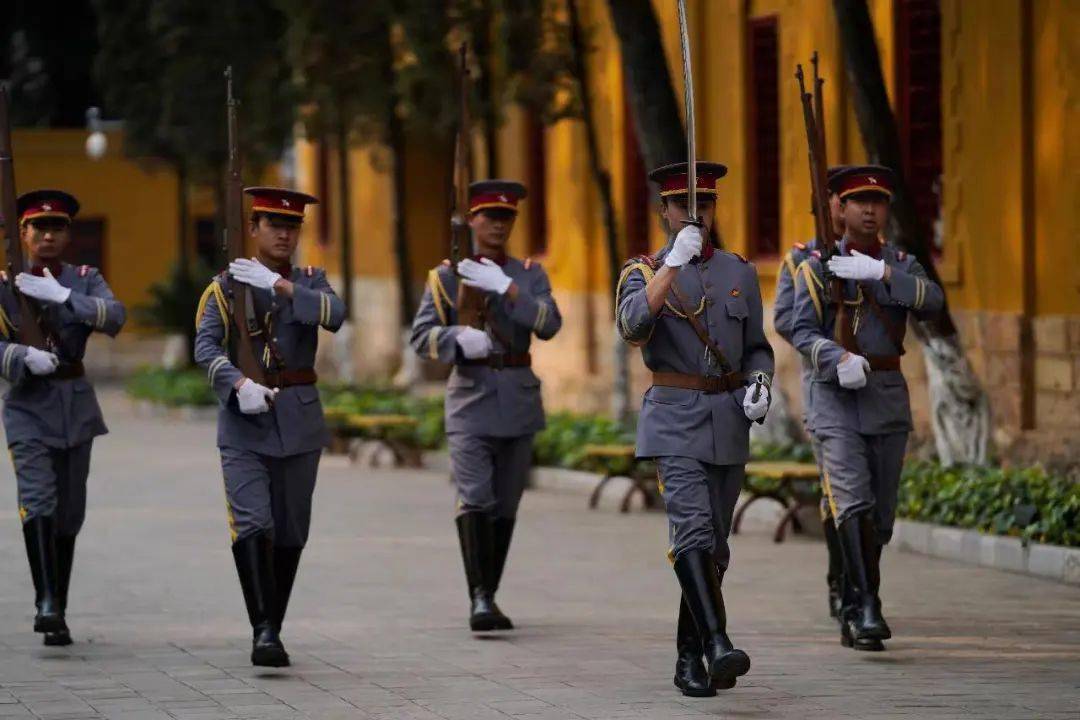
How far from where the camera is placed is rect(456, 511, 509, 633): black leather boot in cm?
1130

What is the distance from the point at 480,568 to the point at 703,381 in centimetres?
233

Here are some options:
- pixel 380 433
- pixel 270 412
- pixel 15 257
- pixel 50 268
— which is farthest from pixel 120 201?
pixel 270 412

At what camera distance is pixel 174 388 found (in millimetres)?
32156

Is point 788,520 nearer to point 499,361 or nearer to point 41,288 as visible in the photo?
point 499,361

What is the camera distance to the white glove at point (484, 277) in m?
11.4

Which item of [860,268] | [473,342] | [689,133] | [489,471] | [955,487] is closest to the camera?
[689,133]

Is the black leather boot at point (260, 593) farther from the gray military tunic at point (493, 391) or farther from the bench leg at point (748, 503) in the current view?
the bench leg at point (748, 503)

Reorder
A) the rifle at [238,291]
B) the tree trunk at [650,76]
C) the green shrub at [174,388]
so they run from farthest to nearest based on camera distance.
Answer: the green shrub at [174,388] < the tree trunk at [650,76] < the rifle at [238,291]

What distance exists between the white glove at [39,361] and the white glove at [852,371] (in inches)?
136

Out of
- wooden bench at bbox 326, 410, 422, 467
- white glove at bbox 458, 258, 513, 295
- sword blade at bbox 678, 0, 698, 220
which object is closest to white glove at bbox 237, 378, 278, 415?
white glove at bbox 458, 258, 513, 295

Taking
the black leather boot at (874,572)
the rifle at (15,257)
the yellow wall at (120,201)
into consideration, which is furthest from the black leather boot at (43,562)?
the yellow wall at (120,201)

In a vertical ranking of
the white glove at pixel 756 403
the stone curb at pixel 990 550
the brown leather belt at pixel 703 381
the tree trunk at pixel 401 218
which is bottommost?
the stone curb at pixel 990 550

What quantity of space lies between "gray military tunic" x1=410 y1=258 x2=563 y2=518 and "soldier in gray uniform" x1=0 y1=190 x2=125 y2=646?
5.05ft

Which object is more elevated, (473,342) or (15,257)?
(15,257)
